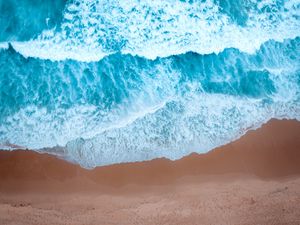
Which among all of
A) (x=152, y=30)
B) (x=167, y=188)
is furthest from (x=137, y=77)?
(x=167, y=188)

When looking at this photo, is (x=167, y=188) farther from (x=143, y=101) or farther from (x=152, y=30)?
(x=152, y=30)

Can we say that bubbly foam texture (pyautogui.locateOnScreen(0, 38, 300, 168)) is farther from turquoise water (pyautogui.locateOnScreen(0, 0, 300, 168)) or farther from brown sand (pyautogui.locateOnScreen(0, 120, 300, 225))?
brown sand (pyautogui.locateOnScreen(0, 120, 300, 225))

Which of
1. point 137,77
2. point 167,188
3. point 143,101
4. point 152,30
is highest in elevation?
point 152,30

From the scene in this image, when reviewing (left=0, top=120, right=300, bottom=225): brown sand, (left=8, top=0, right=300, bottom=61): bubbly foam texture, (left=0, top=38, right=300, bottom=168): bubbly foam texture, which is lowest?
(left=0, top=120, right=300, bottom=225): brown sand

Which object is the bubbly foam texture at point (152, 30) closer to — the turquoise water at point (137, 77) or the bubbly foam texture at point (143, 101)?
the turquoise water at point (137, 77)

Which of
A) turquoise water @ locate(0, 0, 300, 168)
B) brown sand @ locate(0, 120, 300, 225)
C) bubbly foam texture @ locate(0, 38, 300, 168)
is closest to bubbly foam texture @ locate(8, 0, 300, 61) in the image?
turquoise water @ locate(0, 0, 300, 168)

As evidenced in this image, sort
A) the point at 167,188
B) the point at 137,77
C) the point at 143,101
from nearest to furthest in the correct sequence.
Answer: the point at 167,188 < the point at 143,101 < the point at 137,77

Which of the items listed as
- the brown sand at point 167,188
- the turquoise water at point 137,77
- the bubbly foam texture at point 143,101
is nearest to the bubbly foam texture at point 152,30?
the turquoise water at point 137,77
